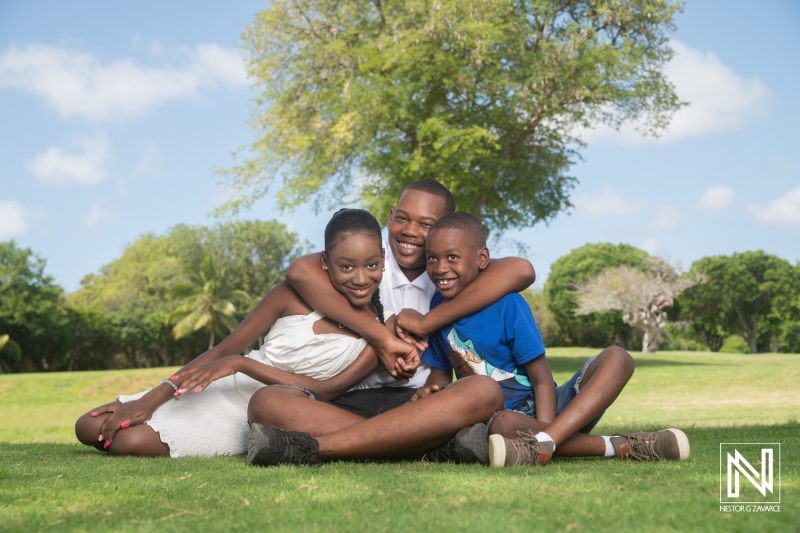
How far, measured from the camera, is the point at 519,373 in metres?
3.78

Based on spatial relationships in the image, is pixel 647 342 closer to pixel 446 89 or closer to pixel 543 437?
pixel 446 89

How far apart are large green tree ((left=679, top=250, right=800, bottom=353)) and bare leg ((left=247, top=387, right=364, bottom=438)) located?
47.4 m

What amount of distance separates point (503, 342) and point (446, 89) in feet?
54.4

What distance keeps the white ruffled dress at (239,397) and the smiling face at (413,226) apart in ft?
2.00

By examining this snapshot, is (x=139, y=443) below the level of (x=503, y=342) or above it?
below

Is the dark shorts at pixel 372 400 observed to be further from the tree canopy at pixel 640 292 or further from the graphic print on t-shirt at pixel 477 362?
the tree canopy at pixel 640 292

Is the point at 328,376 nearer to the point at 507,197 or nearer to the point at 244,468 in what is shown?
the point at 244,468

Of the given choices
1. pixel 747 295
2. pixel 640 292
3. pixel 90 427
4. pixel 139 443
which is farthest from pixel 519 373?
pixel 747 295

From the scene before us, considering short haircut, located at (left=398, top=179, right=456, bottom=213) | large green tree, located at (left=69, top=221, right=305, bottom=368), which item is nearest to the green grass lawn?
short haircut, located at (left=398, top=179, right=456, bottom=213)

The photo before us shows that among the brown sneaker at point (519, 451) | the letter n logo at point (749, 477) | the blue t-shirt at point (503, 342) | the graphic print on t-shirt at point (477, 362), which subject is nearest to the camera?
the letter n logo at point (749, 477)

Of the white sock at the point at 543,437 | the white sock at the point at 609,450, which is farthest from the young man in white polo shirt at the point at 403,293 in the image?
the white sock at the point at 609,450

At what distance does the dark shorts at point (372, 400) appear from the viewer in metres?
3.99

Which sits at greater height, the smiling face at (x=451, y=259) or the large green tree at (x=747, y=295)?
the large green tree at (x=747, y=295)

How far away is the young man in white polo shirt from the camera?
3.70 meters
